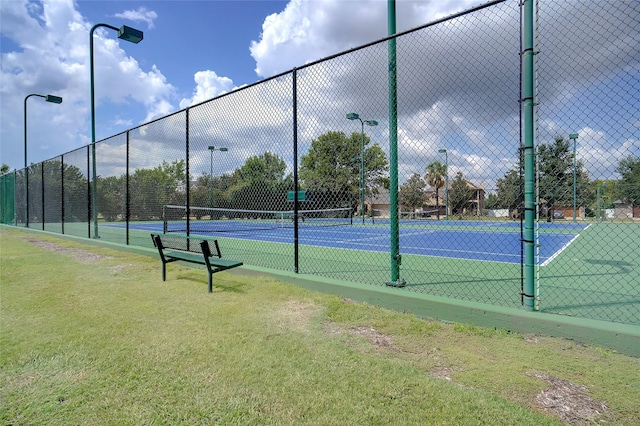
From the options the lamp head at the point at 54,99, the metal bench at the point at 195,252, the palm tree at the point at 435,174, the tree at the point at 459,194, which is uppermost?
the lamp head at the point at 54,99

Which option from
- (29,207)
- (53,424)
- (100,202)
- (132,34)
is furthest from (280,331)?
(29,207)

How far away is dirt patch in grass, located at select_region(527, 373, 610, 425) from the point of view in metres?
2.30

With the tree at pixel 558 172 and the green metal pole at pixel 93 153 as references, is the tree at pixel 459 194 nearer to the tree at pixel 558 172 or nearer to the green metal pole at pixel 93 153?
the tree at pixel 558 172

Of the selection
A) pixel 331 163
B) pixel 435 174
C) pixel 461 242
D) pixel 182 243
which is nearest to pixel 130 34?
pixel 331 163

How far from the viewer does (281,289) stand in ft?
17.6

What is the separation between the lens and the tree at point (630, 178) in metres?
3.34

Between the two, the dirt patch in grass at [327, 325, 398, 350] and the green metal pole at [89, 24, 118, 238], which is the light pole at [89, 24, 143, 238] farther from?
the dirt patch in grass at [327, 325, 398, 350]

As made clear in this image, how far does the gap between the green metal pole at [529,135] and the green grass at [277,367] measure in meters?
0.70

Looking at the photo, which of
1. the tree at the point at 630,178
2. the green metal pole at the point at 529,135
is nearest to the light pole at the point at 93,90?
the green metal pole at the point at 529,135

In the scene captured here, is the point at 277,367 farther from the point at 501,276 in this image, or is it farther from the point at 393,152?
the point at 501,276

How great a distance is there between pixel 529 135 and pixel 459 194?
1.16m

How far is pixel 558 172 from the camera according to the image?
390 centimetres

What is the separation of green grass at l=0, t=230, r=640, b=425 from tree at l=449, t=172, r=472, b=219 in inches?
61.2

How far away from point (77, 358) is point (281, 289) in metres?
2.64
